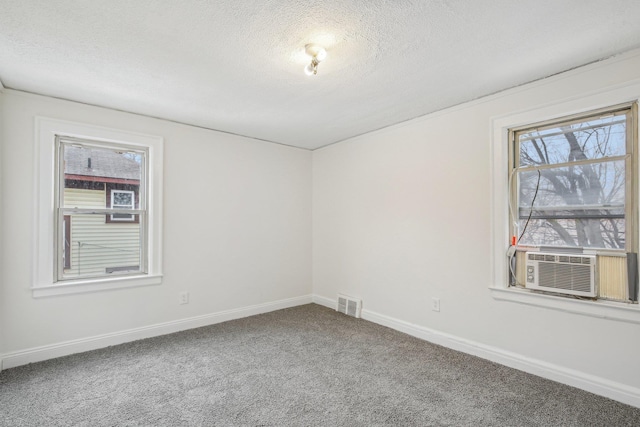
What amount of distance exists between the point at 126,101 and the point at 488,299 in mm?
3748

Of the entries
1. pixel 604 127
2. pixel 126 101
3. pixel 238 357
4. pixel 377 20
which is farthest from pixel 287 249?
pixel 604 127

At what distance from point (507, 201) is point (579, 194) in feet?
1.58

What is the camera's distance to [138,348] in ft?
9.94

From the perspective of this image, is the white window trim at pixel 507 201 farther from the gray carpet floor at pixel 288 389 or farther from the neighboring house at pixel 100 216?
the neighboring house at pixel 100 216

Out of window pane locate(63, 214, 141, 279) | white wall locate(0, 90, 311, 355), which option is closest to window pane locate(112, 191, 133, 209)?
window pane locate(63, 214, 141, 279)

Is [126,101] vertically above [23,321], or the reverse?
[126,101]

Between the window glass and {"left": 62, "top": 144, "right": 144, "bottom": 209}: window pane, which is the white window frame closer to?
{"left": 62, "top": 144, "right": 144, "bottom": 209}: window pane

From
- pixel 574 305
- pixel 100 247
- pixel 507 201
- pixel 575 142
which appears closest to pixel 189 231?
pixel 100 247

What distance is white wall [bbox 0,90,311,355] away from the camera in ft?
8.85

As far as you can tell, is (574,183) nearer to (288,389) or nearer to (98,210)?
(288,389)

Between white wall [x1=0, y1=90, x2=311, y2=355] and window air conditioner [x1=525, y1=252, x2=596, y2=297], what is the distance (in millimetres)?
2894

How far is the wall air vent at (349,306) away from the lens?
3.99 meters

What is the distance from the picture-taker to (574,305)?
2.34 metres

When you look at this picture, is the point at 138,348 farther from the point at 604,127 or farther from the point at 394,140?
the point at 604,127
